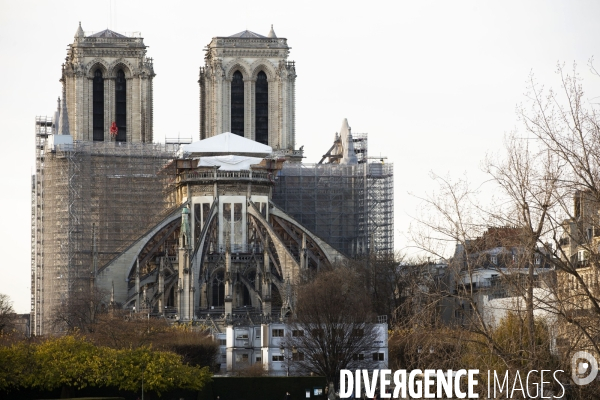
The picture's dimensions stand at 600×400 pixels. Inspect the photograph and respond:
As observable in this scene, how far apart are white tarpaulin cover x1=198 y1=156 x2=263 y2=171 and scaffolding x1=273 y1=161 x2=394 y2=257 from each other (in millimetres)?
3047

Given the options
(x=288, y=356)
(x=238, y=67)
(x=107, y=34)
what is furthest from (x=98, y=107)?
(x=288, y=356)

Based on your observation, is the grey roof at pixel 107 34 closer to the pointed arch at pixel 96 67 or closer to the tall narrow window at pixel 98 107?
the pointed arch at pixel 96 67

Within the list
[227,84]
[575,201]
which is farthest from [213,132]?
[575,201]

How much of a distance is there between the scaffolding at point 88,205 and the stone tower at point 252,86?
5830 mm

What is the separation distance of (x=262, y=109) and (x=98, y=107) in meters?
10.7

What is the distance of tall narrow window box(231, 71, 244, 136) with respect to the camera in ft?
364

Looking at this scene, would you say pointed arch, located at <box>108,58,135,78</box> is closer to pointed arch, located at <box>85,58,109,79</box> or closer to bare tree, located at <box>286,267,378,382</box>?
pointed arch, located at <box>85,58,109,79</box>

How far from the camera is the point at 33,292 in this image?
10925 cm

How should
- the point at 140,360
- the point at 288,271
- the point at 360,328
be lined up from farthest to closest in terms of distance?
the point at 288,271 → the point at 360,328 → the point at 140,360

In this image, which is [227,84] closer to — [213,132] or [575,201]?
[213,132]

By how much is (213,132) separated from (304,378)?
145ft

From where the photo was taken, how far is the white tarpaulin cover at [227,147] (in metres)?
103

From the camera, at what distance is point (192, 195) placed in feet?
338

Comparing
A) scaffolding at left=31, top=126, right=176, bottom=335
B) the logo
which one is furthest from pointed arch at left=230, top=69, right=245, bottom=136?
the logo
